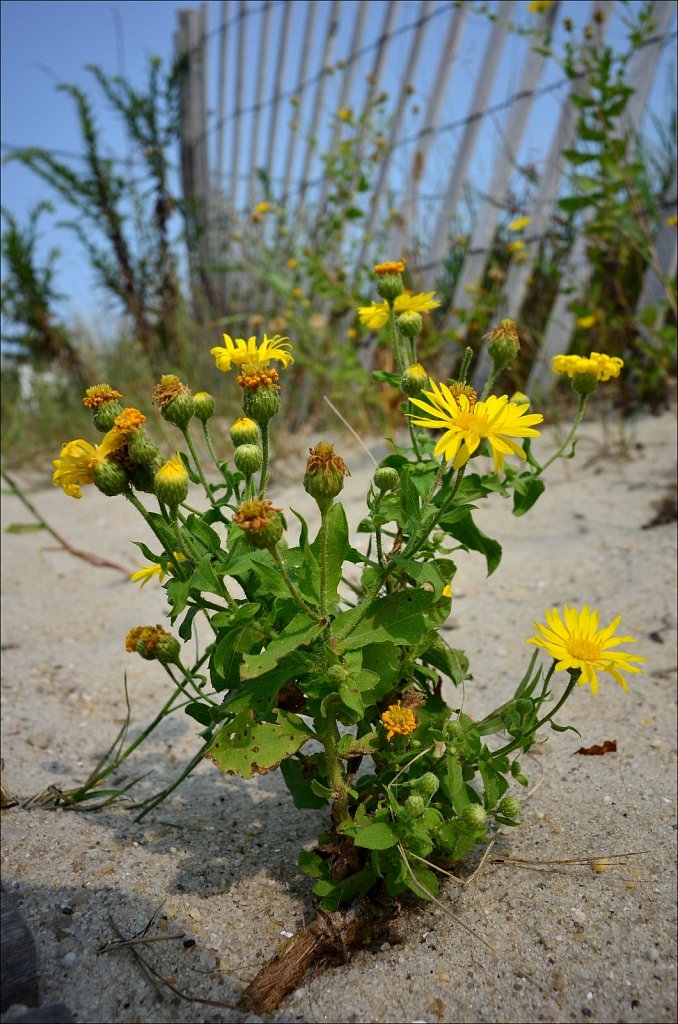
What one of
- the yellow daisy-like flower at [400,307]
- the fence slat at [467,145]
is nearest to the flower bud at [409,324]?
the yellow daisy-like flower at [400,307]

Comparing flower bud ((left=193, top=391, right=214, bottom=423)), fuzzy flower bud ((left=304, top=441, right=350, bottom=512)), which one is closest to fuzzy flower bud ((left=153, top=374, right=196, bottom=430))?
flower bud ((left=193, top=391, right=214, bottom=423))

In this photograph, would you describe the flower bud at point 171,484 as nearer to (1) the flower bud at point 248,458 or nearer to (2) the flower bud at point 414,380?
(1) the flower bud at point 248,458

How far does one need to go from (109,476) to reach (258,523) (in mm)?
232

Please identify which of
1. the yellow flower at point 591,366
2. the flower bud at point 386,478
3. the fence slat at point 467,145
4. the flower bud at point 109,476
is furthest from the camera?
the fence slat at point 467,145

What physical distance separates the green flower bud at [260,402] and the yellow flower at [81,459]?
0.15m

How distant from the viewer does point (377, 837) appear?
3.34 ft

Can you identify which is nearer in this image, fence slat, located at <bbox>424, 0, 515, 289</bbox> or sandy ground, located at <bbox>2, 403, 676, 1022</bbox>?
sandy ground, located at <bbox>2, 403, 676, 1022</bbox>

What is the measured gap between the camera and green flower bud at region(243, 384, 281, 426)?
1.01 meters

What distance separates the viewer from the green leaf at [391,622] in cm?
98

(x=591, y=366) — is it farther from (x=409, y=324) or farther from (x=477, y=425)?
(x=477, y=425)

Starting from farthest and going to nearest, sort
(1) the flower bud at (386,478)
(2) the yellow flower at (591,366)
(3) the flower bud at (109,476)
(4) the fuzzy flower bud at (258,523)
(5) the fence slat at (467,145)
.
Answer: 1. (5) the fence slat at (467,145)
2. (2) the yellow flower at (591,366)
3. (1) the flower bud at (386,478)
4. (3) the flower bud at (109,476)
5. (4) the fuzzy flower bud at (258,523)

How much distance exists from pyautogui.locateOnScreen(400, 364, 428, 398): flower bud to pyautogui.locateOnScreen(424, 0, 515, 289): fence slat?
143 inches

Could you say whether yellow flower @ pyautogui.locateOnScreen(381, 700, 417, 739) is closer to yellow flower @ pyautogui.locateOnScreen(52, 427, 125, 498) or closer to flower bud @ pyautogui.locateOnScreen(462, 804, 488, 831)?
flower bud @ pyautogui.locateOnScreen(462, 804, 488, 831)

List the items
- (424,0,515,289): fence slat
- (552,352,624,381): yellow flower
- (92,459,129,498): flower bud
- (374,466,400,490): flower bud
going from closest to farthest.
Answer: (92,459,129,498): flower bud → (374,466,400,490): flower bud → (552,352,624,381): yellow flower → (424,0,515,289): fence slat
